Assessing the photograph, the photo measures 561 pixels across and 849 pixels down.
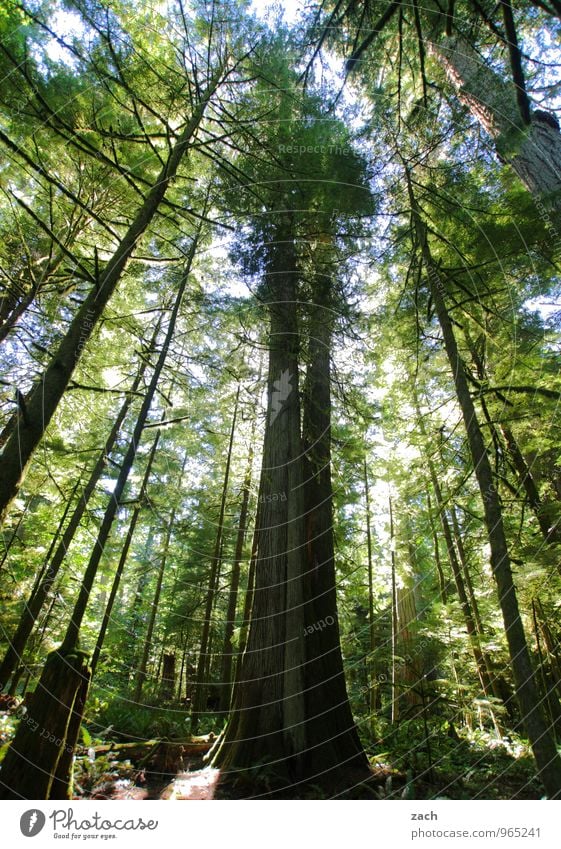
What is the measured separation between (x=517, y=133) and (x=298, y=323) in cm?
383

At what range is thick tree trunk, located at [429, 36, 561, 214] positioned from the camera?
3932mm

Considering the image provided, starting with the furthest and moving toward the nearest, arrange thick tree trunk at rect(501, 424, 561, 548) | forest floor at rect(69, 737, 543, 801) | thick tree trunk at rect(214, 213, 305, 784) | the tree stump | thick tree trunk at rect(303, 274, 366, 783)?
1. thick tree trunk at rect(501, 424, 561, 548)
2. thick tree trunk at rect(303, 274, 366, 783)
3. thick tree trunk at rect(214, 213, 305, 784)
4. forest floor at rect(69, 737, 543, 801)
5. the tree stump

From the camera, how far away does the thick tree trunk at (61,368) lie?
8.61 feet

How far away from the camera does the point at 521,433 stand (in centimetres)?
499

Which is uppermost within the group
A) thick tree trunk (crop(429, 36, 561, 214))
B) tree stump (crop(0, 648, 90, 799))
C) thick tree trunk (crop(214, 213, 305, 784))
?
thick tree trunk (crop(429, 36, 561, 214))

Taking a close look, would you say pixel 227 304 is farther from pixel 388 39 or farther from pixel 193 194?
pixel 388 39

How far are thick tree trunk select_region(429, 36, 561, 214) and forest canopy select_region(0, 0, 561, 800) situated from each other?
3 centimetres

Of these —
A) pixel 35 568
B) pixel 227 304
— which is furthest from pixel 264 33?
pixel 35 568

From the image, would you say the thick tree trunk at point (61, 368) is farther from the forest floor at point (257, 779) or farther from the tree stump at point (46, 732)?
the forest floor at point (257, 779)

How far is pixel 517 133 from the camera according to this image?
391 centimetres

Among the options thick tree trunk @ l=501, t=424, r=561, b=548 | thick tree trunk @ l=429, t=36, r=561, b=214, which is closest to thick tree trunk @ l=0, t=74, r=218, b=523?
thick tree trunk @ l=429, t=36, r=561, b=214

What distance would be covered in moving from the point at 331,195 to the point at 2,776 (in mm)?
6925

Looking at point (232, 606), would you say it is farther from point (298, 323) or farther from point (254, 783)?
point (298, 323)

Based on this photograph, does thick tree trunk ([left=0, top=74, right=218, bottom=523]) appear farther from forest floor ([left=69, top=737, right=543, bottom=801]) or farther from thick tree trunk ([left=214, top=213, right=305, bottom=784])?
thick tree trunk ([left=214, top=213, right=305, bottom=784])
